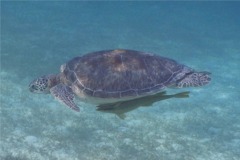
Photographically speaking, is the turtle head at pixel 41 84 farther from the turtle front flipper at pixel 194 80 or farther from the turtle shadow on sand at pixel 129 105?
the turtle front flipper at pixel 194 80

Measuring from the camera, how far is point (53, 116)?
1005cm

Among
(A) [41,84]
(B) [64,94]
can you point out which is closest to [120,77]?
(B) [64,94]

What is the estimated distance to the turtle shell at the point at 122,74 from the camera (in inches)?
237

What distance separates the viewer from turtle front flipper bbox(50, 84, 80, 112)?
6094 millimetres

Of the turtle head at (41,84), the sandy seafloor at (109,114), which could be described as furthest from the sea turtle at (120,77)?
the sandy seafloor at (109,114)

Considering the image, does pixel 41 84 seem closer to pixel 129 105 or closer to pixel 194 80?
pixel 129 105

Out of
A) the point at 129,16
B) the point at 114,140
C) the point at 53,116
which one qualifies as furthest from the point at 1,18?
the point at 114,140

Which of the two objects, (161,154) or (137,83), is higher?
(137,83)

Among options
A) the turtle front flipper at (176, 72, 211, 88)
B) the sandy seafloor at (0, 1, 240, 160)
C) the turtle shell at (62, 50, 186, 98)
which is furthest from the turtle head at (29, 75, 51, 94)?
the turtle front flipper at (176, 72, 211, 88)

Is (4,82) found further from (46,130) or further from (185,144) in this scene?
(185,144)

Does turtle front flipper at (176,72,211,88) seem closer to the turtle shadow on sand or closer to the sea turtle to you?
the sea turtle

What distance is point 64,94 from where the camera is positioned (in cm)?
634

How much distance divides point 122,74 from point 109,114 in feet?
14.8

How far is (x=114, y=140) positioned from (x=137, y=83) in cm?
349
